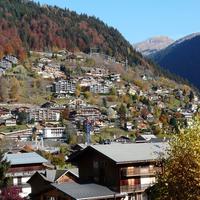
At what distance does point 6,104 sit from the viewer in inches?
7323

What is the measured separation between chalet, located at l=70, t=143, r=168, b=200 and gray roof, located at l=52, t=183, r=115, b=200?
665mm

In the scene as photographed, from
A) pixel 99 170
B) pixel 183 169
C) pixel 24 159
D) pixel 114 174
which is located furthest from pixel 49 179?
pixel 183 169

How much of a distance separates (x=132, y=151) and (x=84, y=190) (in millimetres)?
4296

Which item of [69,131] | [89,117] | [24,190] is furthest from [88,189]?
[89,117]

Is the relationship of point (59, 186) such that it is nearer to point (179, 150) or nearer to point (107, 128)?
point (179, 150)

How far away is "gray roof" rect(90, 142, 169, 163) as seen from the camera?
115 feet

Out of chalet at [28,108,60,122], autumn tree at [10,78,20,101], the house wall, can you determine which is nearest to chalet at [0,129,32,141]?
chalet at [28,108,60,122]

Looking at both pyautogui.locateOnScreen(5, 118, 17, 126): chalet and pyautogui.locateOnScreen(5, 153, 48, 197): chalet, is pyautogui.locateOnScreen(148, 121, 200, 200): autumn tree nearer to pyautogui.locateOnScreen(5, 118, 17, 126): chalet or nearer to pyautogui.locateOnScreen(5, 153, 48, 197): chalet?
pyautogui.locateOnScreen(5, 153, 48, 197): chalet

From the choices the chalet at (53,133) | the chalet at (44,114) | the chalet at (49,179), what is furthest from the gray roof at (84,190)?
the chalet at (44,114)

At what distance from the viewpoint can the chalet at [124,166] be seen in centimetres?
3531

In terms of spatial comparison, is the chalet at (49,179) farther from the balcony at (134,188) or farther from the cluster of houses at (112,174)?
the balcony at (134,188)

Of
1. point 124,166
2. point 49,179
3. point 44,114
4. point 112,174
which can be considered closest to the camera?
point 124,166

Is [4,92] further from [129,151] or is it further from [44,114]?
[129,151]

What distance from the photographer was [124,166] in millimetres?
35281
